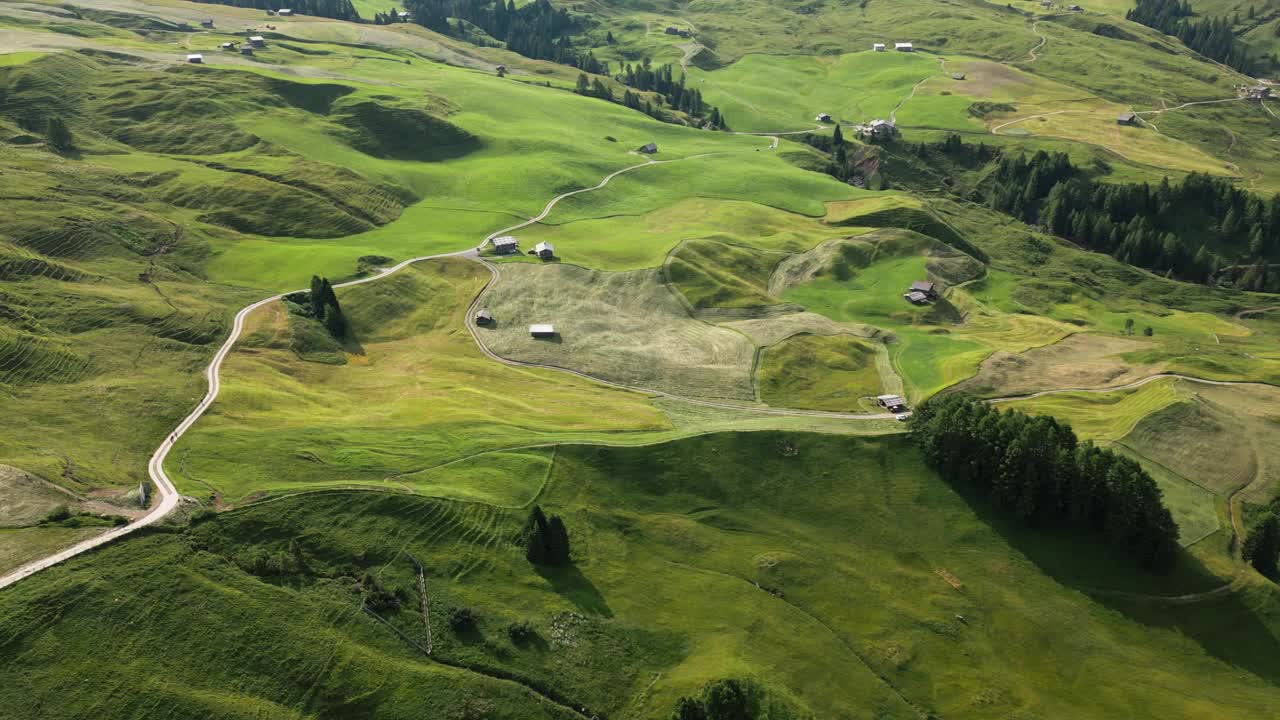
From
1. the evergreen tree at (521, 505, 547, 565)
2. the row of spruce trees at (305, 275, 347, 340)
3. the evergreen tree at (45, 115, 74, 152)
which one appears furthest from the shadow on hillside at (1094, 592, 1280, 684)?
the evergreen tree at (45, 115, 74, 152)

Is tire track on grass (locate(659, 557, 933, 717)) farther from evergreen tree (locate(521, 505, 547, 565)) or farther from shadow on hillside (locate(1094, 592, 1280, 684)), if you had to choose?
shadow on hillside (locate(1094, 592, 1280, 684))

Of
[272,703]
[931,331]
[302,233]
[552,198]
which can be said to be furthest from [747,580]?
[552,198]

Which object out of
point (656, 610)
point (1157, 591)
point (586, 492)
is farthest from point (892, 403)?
point (656, 610)

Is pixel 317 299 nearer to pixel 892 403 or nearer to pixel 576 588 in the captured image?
pixel 576 588

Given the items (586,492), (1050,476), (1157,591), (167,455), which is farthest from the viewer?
(1050,476)

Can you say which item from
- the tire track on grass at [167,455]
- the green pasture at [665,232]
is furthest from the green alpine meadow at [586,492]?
the green pasture at [665,232]

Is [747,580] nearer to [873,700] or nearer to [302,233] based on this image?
[873,700]
